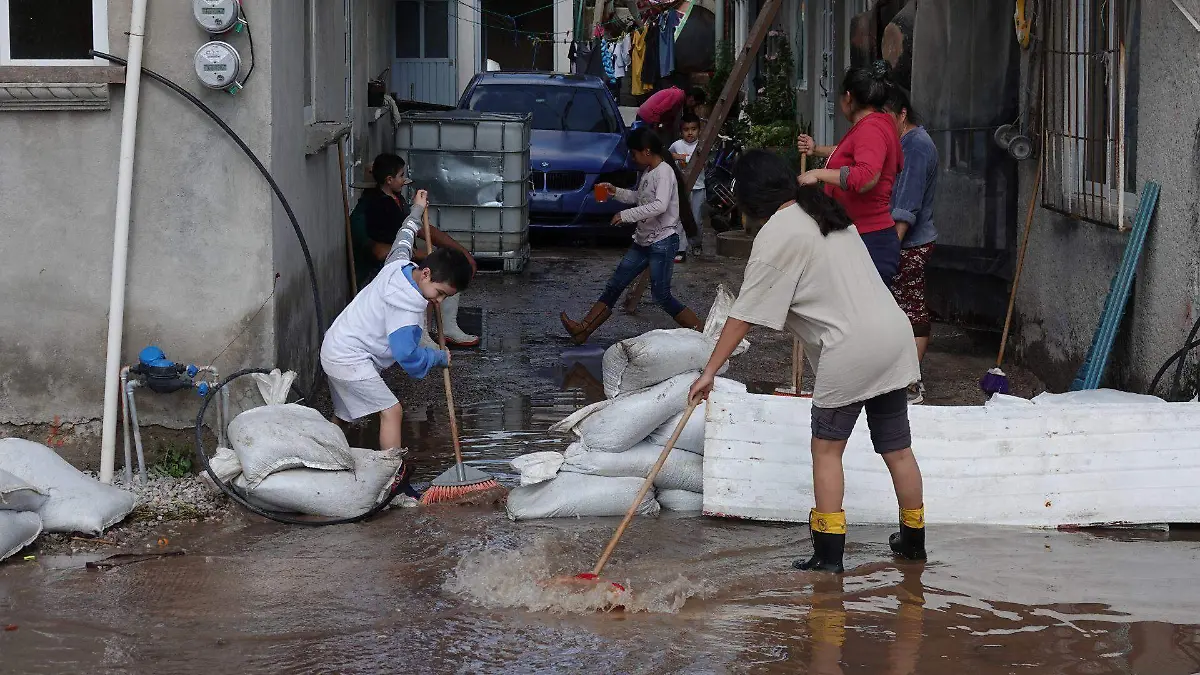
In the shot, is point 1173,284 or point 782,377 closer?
point 1173,284

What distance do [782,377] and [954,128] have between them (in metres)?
2.68

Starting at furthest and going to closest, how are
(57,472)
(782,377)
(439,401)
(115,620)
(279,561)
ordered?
1. (782,377)
2. (439,401)
3. (57,472)
4. (279,561)
5. (115,620)

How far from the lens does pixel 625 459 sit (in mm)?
5672

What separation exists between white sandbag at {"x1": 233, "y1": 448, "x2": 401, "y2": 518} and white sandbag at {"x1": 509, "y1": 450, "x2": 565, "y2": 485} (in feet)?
1.87

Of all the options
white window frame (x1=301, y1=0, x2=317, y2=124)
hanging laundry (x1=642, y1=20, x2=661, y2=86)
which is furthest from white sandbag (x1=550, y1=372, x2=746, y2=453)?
hanging laundry (x1=642, y1=20, x2=661, y2=86)

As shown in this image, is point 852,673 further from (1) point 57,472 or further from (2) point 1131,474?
(1) point 57,472

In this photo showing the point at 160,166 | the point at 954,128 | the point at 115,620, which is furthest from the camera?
the point at 954,128

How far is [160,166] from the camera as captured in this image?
5887 mm

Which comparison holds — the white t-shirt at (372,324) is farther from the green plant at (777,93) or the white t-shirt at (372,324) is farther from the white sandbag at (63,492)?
the green plant at (777,93)

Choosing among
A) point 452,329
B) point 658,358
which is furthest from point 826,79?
point 658,358

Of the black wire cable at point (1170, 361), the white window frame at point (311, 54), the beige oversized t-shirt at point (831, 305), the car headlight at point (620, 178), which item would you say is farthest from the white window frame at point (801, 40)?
the beige oversized t-shirt at point (831, 305)

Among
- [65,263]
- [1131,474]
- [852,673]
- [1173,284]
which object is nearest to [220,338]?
[65,263]

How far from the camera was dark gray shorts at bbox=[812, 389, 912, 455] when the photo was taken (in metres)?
4.79

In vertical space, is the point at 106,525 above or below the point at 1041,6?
below
